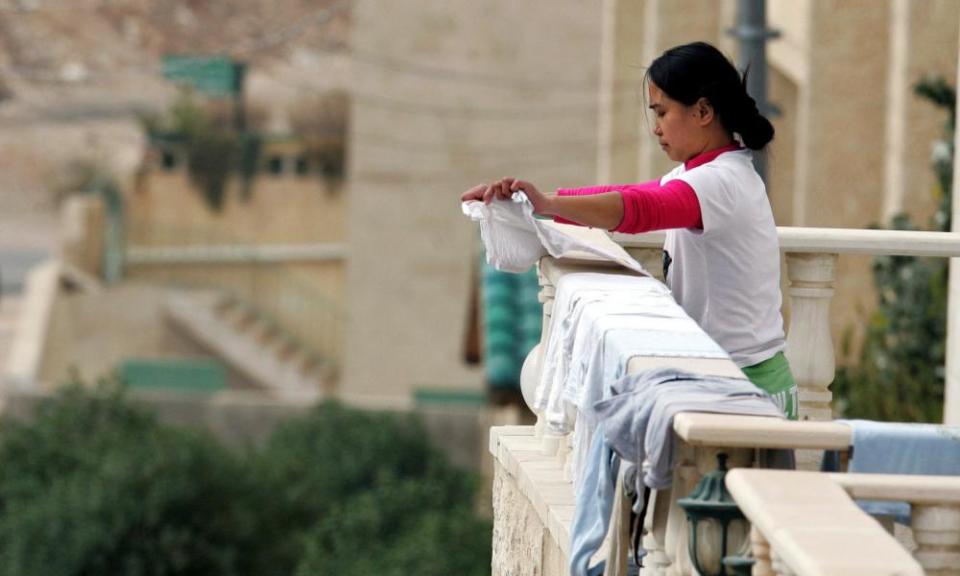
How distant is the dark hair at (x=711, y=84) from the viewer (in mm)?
4609

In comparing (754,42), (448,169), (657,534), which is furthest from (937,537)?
(448,169)

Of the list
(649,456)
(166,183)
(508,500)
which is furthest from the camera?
(166,183)

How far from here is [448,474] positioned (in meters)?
28.0

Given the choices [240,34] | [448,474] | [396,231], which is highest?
[240,34]

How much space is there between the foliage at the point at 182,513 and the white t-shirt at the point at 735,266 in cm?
1289

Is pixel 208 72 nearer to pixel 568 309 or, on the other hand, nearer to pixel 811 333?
pixel 811 333

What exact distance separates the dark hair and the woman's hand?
37cm

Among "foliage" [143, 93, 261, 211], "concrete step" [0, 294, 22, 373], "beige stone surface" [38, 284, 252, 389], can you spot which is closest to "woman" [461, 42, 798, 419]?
"beige stone surface" [38, 284, 252, 389]

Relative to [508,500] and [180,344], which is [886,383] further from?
[180,344]

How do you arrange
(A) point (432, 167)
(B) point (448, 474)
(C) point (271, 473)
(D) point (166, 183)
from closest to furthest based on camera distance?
(C) point (271, 473)
(B) point (448, 474)
(A) point (432, 167)
(D) point (166, 183)

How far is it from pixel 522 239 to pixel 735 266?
0.65m

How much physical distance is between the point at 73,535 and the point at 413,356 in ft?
65.7

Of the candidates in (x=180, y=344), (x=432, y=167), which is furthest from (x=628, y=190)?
(x=180, y=344)

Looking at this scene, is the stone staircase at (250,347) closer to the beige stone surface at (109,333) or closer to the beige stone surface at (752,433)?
the beige stone surface at (109,333)
